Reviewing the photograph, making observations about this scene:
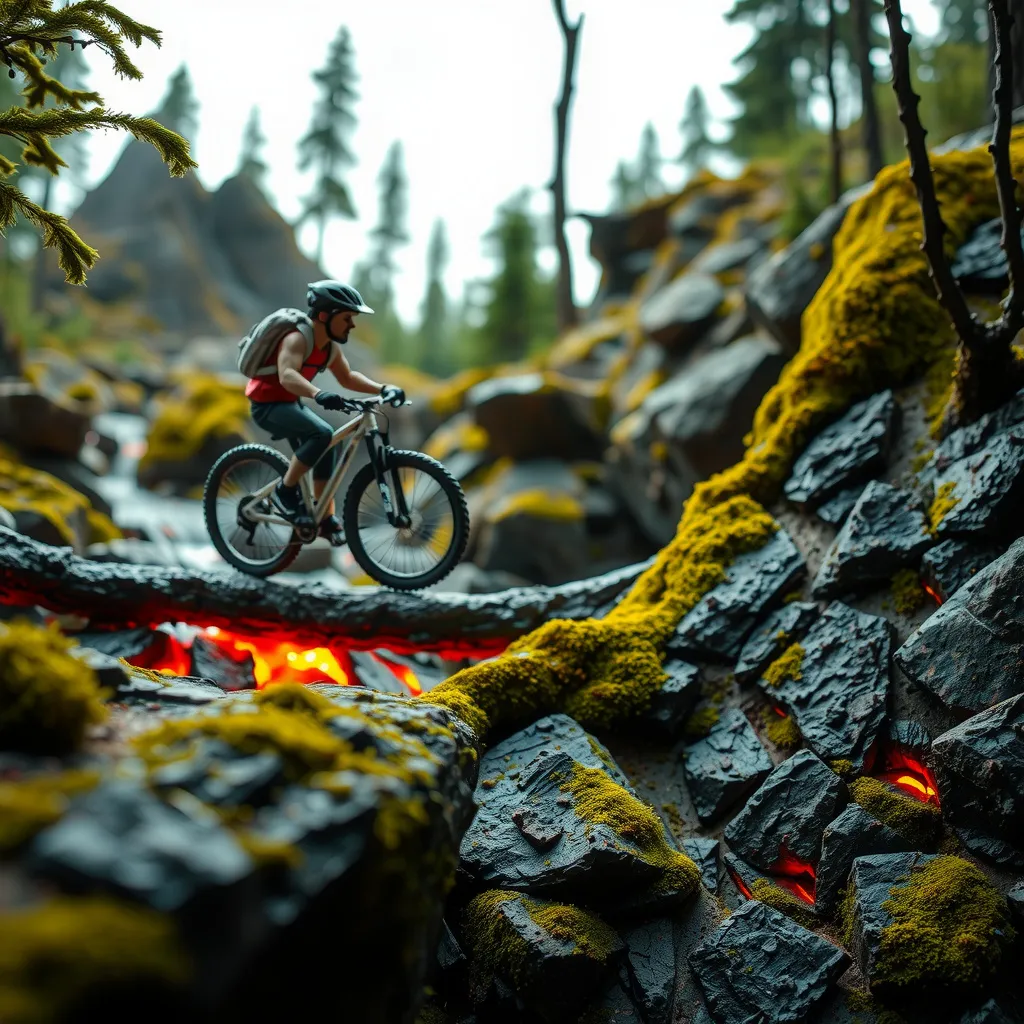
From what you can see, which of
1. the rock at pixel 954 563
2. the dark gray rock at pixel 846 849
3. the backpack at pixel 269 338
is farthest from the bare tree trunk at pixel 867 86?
the dark gray rock at pixel 846 849

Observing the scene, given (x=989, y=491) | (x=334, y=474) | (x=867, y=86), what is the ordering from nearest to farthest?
(x=989, y=491)
(x=334, y=474)
(x=867, y=86)

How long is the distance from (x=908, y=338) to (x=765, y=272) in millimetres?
A: 4247

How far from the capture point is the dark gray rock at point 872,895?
3770mm

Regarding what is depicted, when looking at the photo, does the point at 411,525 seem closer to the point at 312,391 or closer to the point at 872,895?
the point at 312,391

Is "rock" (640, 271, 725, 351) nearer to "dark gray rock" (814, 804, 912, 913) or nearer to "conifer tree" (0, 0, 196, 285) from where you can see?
"conifer tree" (0, 0, 196, 285)

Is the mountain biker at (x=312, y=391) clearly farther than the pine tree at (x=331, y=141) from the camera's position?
No

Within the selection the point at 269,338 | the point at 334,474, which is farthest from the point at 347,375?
the point at 334,474

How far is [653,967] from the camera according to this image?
13.4ft

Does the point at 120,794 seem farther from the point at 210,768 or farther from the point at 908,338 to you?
the point at 908,338

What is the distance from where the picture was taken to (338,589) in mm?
6840

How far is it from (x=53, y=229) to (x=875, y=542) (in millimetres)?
6190

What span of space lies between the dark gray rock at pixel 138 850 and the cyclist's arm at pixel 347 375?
436 centimetres

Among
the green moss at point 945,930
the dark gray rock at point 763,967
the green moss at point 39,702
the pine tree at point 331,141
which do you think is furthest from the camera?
the pine tree at point 331,141

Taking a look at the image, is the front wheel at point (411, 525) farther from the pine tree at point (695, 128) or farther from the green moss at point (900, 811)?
the pine tree at point (695, 128)
